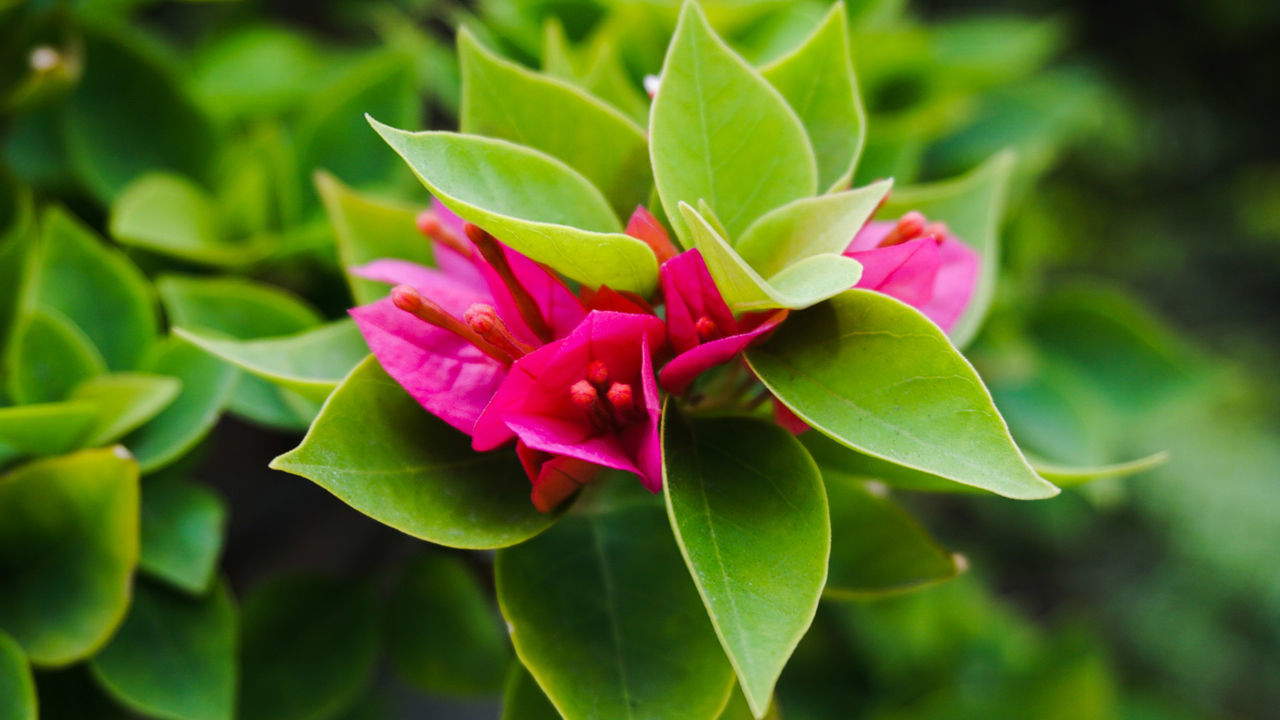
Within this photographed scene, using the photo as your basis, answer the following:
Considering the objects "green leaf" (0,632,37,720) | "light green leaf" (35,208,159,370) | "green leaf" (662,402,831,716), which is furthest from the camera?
Answer: "light green leaf" (35,208,159,370)

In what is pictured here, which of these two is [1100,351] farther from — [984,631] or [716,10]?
[716,10]

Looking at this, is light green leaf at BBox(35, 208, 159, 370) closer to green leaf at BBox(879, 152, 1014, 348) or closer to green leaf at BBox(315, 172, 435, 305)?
green leaf at BBox(315, 172, 435, 305)

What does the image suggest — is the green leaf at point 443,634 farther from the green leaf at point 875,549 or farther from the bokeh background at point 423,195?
the green leaf at point 875,549

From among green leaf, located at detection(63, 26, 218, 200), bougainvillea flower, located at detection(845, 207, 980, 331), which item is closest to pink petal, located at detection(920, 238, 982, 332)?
bougainvillea flower, located at detection(845, 207, 980, 331)

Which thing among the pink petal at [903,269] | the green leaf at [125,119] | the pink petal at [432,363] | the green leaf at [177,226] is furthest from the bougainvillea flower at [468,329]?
the green leaf at [125,119]

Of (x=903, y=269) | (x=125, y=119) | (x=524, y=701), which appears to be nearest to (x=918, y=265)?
(x=903, y=269)

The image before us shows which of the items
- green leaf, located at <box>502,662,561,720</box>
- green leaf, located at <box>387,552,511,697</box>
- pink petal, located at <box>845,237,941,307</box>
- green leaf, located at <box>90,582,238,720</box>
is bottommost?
green leaf, located at <box>387,552,511,697</box>
